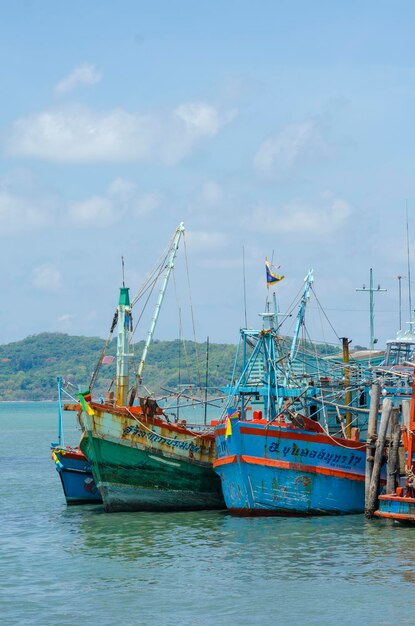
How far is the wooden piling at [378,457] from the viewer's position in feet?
97.0

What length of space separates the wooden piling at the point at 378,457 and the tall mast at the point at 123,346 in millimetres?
9461

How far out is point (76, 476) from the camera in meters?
37.6

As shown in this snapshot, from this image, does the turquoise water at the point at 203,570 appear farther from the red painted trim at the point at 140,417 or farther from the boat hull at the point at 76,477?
the boat hull at the point at 76,477

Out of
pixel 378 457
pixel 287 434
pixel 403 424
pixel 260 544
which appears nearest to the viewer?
pixel 260 544

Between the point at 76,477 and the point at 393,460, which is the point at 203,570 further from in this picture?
the point at 76,477

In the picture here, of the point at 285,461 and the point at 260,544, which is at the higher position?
the point at 285,461

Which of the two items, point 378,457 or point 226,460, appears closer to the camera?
point 378,457

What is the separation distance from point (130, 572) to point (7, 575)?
2.82 metres

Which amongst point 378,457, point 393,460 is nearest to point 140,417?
point 378,457

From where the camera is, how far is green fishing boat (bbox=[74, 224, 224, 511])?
33438mm

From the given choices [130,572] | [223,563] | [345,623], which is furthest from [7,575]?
[345,623]

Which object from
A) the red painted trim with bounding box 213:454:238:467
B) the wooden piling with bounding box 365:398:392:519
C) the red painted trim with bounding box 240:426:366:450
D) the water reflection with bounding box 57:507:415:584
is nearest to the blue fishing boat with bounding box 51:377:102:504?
the water reflection with bounding box 57:507:415:584

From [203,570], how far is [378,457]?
691 centimetres

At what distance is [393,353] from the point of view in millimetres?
36875
